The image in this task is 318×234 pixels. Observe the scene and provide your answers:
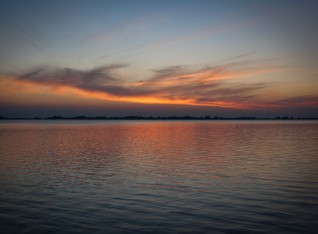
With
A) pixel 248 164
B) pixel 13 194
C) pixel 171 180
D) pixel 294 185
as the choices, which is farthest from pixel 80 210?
pixel 248 164

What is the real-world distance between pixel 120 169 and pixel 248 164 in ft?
43.0

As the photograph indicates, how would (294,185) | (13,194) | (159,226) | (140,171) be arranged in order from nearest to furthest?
(159,226) < (13,194) < (294,185) < (140,171)

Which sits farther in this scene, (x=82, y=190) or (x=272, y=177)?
(x=272, y=177)

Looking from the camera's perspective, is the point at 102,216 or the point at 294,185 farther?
the point at 294,185

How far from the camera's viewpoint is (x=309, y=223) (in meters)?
12.5

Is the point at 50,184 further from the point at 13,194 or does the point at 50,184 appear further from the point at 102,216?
the point at 102,216

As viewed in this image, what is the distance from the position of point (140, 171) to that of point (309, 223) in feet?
50.4

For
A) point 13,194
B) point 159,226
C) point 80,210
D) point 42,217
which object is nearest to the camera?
point 159,226

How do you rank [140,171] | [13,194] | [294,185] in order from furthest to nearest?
[140,171], [294,185], [13,194]

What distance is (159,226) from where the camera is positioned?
484 inches

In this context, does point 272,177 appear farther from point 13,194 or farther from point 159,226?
point 13,194

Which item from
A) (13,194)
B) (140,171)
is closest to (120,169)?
(140,171)

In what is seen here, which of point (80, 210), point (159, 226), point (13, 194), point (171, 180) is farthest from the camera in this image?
point (171, 180)

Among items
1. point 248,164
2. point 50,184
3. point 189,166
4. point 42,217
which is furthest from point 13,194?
point 248,164
